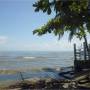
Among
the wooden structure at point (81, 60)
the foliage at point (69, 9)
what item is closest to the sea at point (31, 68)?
the wooden structure at point (81, 60)

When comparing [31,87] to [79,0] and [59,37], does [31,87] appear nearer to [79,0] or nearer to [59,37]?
[79,0]

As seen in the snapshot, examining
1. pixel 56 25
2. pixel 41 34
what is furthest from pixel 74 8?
pixel 41 34

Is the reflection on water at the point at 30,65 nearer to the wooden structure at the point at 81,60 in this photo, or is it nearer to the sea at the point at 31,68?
the sea at the point at 31,68

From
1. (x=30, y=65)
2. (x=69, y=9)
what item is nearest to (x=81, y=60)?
(x=69, y=9)

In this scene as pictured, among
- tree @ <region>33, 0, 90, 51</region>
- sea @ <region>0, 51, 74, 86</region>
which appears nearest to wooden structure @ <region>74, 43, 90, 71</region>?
sea @ <region>0, 51, 74, 86</region>

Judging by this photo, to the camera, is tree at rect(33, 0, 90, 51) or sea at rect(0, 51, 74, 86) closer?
tree at rect(33, 0, 90, 51)

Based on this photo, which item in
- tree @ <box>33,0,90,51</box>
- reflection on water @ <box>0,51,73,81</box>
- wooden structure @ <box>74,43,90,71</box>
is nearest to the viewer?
tree @ <box>33,0,90,51</box>

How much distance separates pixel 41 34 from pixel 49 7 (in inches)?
297

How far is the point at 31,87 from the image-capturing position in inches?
812

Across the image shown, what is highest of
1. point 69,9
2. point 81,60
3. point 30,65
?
point 69,9

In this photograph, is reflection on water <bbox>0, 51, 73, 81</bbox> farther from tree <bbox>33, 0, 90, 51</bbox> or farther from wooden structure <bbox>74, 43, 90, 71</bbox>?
tree <bbox>33, 0, 90, 51</bbox>

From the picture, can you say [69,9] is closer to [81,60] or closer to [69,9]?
[69,9]

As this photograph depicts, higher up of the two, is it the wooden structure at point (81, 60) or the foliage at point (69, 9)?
the foliage at point (69, 9)

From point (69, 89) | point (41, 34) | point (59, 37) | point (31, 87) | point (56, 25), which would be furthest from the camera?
point (59, 37)
